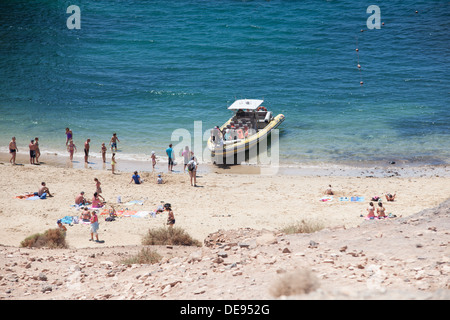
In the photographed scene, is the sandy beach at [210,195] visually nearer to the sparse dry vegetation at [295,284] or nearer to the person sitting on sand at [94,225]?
the person sitting on sand at [94,225]

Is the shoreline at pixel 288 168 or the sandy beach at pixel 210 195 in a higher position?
the shoreline at pixel 288 168

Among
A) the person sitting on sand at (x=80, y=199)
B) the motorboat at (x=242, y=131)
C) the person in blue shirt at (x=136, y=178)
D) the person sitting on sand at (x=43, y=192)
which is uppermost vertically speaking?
the motorboat at (x=242, y=131)

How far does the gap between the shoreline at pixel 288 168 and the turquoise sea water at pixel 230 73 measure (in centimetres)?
79

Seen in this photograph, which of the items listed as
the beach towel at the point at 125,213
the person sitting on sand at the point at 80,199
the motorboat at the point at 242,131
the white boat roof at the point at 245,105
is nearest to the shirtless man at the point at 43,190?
the person sitting on sand at the point at 80,199

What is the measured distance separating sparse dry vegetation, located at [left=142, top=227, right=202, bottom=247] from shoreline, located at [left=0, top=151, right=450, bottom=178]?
9461 mm

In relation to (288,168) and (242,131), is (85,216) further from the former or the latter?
(242,131)

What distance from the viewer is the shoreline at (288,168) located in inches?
856

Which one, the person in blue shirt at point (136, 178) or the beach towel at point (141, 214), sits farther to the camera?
the person in blue shirt at point (136, 178)

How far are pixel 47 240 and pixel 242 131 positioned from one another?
1320 cm

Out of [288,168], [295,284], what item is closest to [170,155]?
[288,168]

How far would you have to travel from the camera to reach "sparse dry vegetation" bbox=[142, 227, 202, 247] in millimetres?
12500

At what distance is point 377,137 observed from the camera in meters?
26.4

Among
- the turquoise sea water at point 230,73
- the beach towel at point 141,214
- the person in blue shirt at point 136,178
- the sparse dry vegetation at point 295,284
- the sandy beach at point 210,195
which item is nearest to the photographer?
the sparse dry vegetation at point 295,284

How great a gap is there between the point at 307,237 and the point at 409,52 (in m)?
31.7
